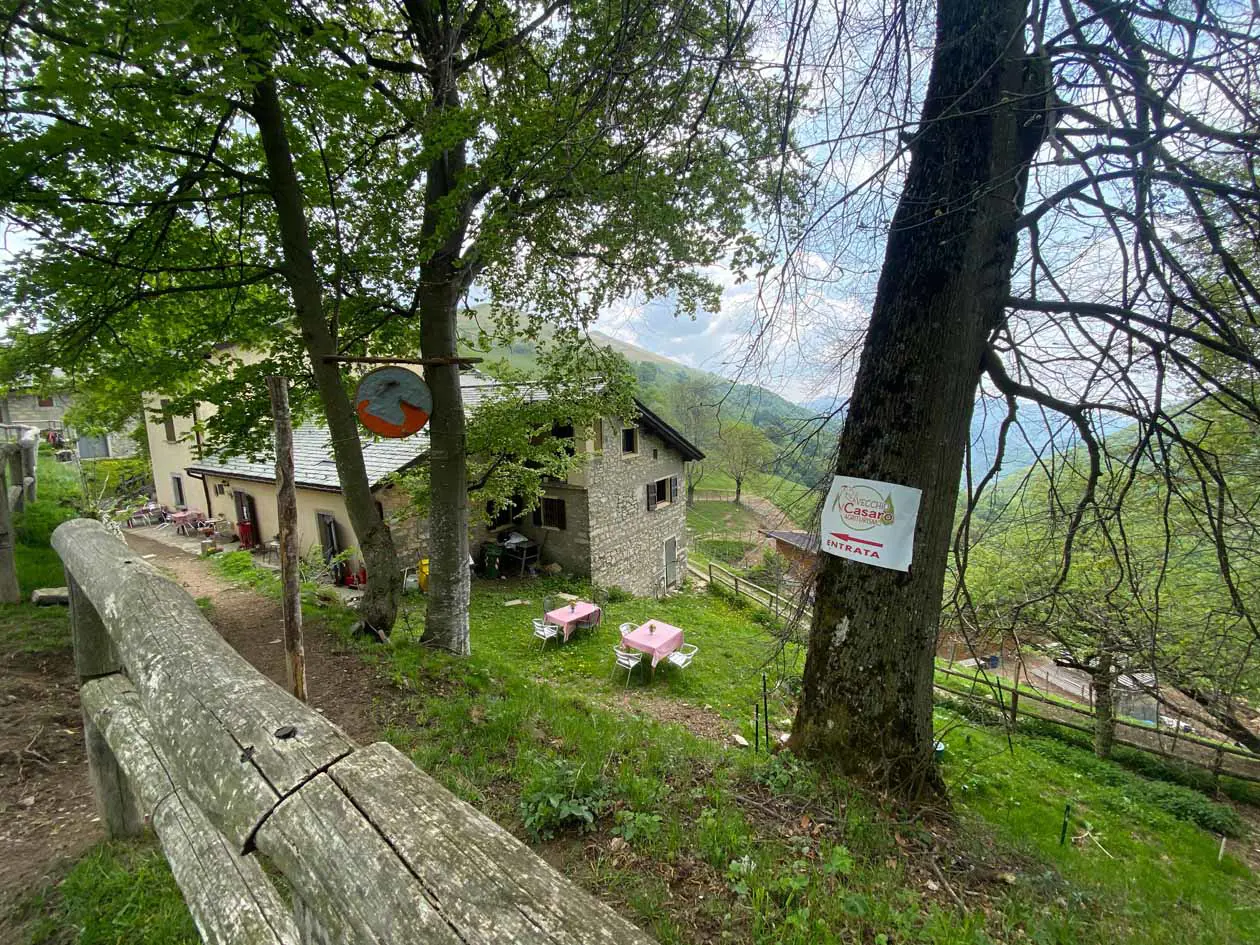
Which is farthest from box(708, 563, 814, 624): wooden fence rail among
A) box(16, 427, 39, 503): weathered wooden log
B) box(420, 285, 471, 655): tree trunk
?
box(16, 427, 39, 503): weathered wooden log

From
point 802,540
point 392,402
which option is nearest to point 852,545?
point 802,540

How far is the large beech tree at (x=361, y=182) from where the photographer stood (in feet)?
11.4

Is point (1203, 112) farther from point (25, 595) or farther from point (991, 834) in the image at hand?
point (25, 595)

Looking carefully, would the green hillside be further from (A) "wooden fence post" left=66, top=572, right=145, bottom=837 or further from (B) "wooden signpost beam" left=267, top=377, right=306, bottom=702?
(A) "wooden fence post" left=66, top=572, right=145, bottom=837

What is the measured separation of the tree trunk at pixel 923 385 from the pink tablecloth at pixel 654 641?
6.33 metres

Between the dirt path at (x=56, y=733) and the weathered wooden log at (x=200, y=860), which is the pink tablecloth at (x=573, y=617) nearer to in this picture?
the dirt path at (x=56, y=733)

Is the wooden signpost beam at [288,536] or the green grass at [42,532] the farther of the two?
the green grass at [42,532]

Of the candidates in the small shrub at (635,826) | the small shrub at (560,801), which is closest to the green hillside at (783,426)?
the small shrub at (635,826)

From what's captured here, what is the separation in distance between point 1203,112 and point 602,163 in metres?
3.71

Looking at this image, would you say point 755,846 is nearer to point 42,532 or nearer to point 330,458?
point 330,458

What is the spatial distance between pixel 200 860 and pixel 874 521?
285cm

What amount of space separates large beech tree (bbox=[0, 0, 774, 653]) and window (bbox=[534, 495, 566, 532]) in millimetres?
8356

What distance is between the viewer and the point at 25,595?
6066mm

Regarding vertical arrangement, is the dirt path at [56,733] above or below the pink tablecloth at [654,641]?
above
